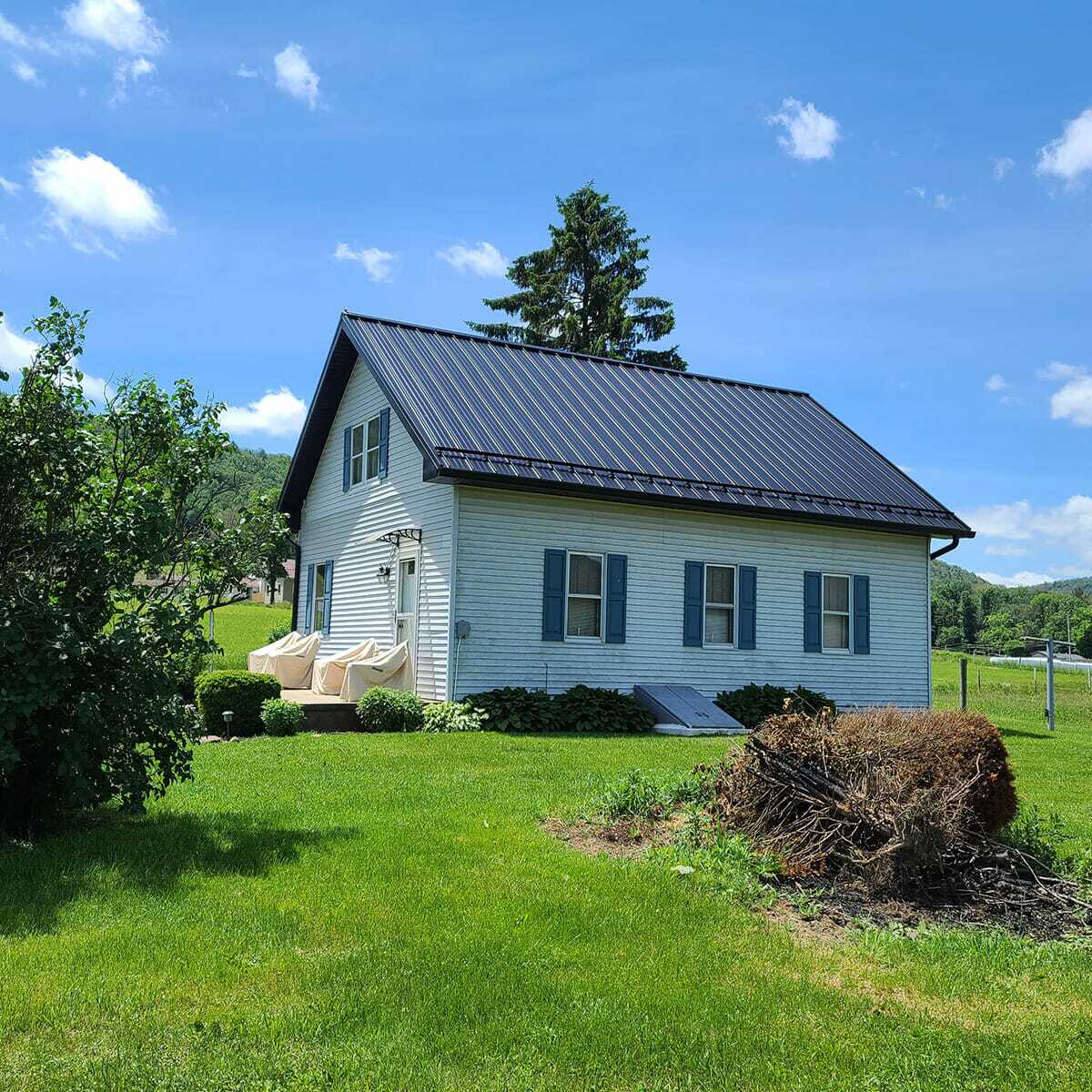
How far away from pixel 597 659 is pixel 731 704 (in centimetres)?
237

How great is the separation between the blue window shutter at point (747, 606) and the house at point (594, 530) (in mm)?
37

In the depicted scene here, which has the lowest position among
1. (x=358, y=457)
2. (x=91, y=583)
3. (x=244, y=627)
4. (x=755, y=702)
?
(x=755, y=702)

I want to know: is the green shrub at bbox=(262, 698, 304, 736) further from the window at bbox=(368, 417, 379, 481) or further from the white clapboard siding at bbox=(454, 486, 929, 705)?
the window at bbox=(368, 417, 379, 481)

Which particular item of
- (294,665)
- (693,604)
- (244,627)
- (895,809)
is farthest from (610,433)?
(244,627)

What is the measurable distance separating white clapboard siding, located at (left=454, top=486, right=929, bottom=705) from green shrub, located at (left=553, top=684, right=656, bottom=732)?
1.35 feet

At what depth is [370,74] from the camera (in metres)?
12.0

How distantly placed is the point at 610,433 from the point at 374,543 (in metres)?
4.45

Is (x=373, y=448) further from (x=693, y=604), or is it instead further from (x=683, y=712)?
(x=683, y=712)

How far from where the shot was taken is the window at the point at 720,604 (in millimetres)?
16703

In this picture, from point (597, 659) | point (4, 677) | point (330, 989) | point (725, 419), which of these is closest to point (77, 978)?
point (330, 989)

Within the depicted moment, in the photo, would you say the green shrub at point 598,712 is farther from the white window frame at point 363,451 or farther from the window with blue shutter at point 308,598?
the window with blue shutter at point 308,598

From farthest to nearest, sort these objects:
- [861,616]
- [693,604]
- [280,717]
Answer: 1. [861,616]
2. [693,604]
3. [280,717]

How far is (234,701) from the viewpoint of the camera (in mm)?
13797

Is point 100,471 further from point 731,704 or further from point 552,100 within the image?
point 731,704
